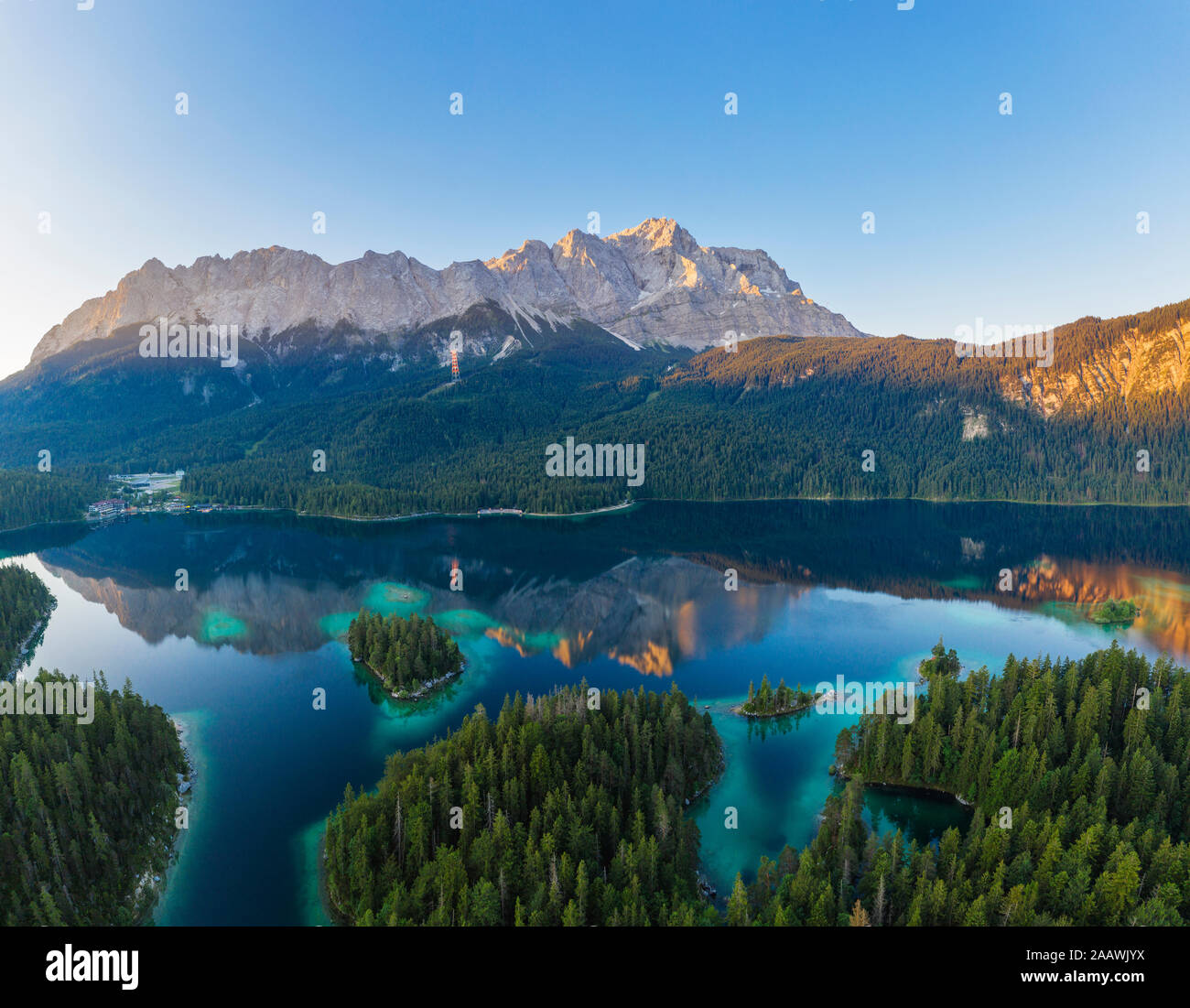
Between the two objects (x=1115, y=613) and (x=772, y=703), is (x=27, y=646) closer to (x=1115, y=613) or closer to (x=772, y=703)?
(x=772, y=703)

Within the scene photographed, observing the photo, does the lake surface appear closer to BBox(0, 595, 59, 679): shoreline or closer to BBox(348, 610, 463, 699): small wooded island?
BBox(0, 595, 59, 679): shoreline

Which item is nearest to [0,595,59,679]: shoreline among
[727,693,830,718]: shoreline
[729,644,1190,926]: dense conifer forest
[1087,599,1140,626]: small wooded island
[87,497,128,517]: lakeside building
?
[727,693,830,718]: shoreline

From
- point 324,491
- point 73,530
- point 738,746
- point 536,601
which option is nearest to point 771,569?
point 536,601

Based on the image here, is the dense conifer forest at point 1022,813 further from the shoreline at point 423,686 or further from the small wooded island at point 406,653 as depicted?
the small wooded island at point 406,653

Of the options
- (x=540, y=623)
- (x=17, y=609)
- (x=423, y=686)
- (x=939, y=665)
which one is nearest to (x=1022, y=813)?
(x=939, y=665)

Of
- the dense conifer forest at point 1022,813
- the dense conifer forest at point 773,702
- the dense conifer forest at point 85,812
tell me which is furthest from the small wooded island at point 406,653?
the dense conifer forest at point 1022,813

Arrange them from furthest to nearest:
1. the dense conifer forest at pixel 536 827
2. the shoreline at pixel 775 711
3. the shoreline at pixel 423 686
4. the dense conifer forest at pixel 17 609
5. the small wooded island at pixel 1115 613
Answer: the small wooded island at pixel 1115 613 → the dense conifer forest at pixel 17 609 → the shoreline at pixel 423 686 → the shoreline at pixel 775 711 → the dense conifer forest at pixel 536 827
